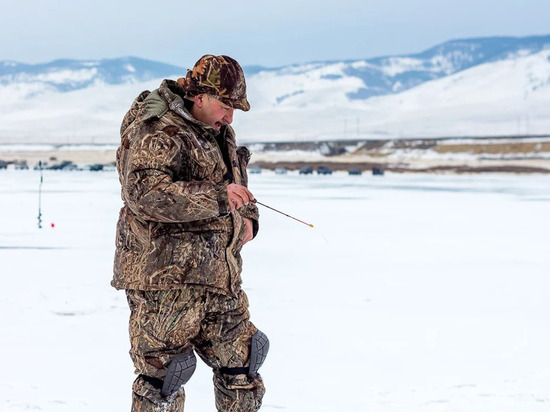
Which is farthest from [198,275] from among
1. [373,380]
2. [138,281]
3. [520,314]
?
[520,314]

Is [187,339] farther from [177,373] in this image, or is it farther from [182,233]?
[182,233]

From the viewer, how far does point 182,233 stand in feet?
9.70

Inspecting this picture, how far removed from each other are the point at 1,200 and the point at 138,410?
63.6ft

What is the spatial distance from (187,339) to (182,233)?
405 millimetres

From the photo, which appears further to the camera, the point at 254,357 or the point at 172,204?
the point at 254,357

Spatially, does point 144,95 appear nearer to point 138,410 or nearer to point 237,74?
point 237,74

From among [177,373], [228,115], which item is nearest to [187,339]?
[177,373]

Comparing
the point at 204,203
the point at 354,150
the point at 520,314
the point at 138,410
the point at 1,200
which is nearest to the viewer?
the point at 204,203

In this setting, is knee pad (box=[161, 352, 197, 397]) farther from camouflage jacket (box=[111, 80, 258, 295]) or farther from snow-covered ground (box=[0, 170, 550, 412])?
snow-covered ground (box=[0, 170, 550, 412])

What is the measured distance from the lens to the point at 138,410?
10.1 feet

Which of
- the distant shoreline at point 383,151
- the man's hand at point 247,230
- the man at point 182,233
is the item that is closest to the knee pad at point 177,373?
the man at point 182,233

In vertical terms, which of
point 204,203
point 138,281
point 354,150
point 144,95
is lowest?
point 354,150

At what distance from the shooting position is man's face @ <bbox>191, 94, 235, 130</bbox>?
3021 mm

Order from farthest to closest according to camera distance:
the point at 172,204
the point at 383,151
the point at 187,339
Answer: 1. the point at 383,151
2. the point at 187,339
3. the point at 172,204
